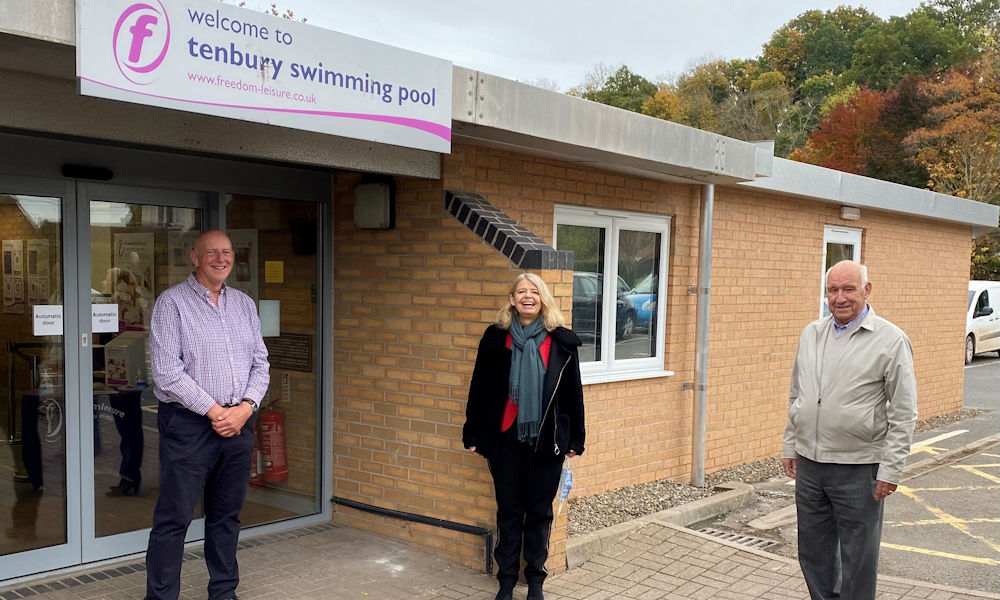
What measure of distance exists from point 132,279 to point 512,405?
229 cm

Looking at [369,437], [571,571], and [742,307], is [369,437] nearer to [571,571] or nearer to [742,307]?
[571,571]

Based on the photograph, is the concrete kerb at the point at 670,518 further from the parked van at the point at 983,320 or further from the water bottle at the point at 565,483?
the parked van at the point at 983,320

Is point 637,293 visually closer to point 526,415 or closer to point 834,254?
point 526,415

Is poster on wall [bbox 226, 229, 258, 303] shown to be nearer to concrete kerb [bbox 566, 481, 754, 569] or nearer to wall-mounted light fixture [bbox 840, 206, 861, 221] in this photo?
concrete kerb [bbox 566, 481, 754, 569]

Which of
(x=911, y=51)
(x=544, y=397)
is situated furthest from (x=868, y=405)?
(x=911, y=51)

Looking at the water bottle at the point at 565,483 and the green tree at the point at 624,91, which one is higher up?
the green tree at the point at 624,91

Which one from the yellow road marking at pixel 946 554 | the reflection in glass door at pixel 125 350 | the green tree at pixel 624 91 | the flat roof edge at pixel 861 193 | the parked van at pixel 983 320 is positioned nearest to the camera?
the reflection in glass door at pixel 125 350

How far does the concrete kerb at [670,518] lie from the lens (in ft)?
17.5

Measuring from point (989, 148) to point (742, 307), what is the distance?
78.7 feet

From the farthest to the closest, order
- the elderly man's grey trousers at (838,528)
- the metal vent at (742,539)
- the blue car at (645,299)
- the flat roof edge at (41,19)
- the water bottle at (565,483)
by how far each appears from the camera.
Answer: the blue car at (645,299)
the metal vent at (742,539)
the water bottle at (565,483)
the elderly man's grey trousers at (838,528)
the flat roof edge at (41,19)

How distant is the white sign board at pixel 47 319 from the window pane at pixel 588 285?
11.6 ft

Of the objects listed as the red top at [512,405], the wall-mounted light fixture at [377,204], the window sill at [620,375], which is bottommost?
the window sill at [620,375]


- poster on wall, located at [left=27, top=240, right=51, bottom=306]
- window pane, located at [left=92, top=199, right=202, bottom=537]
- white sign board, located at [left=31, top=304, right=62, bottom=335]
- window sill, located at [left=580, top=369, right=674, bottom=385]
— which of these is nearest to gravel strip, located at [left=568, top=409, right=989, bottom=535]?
window sill, located at [left=580, top=369, right=674, bottom=385]

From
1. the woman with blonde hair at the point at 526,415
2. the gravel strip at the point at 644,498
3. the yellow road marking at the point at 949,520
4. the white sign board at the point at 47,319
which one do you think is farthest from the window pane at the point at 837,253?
the white sign board at the point at 47,319
